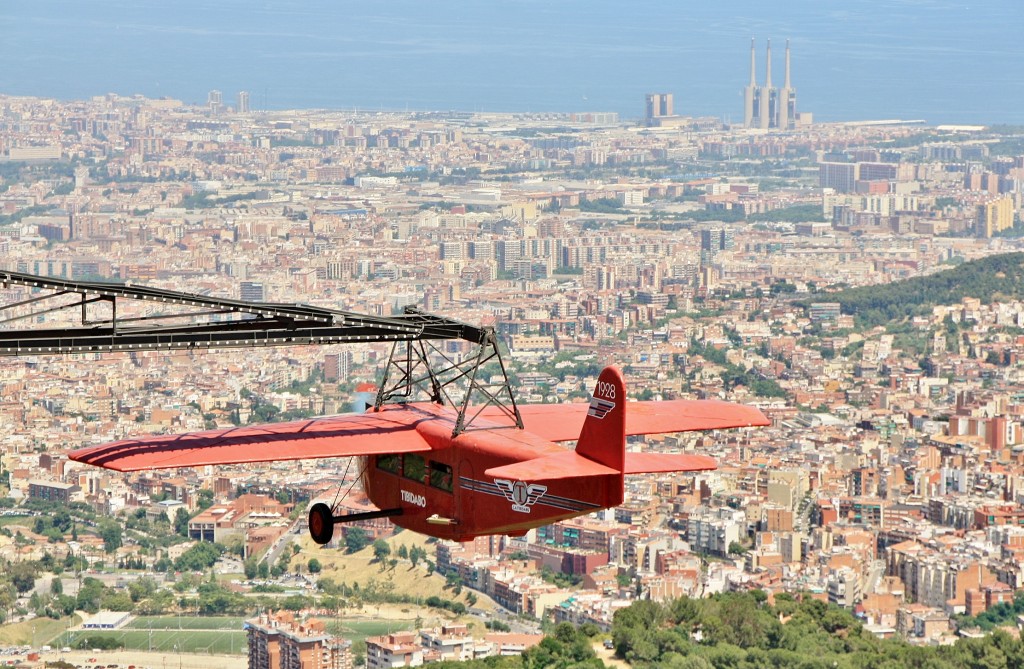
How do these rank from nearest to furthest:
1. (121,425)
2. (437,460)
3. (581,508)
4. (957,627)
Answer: (581,508) → (437,460) → (957,627) → (121,425)

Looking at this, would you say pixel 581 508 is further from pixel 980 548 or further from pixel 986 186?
pixel 986 186

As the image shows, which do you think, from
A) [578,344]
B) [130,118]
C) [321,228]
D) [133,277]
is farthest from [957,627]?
[130,118]

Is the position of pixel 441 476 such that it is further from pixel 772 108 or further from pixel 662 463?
pixel 772 108

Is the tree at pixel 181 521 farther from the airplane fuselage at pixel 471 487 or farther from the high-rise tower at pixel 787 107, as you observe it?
the high-rise tower at pixel 787 107

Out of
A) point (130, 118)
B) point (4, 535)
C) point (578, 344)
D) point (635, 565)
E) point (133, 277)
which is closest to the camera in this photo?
point (635, 565)

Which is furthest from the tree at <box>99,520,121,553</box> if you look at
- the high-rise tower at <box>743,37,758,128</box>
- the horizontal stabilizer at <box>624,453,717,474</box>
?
the high-rise tower at <box>743,37,758,128</box>

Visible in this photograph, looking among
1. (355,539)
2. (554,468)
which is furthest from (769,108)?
(554,468)
